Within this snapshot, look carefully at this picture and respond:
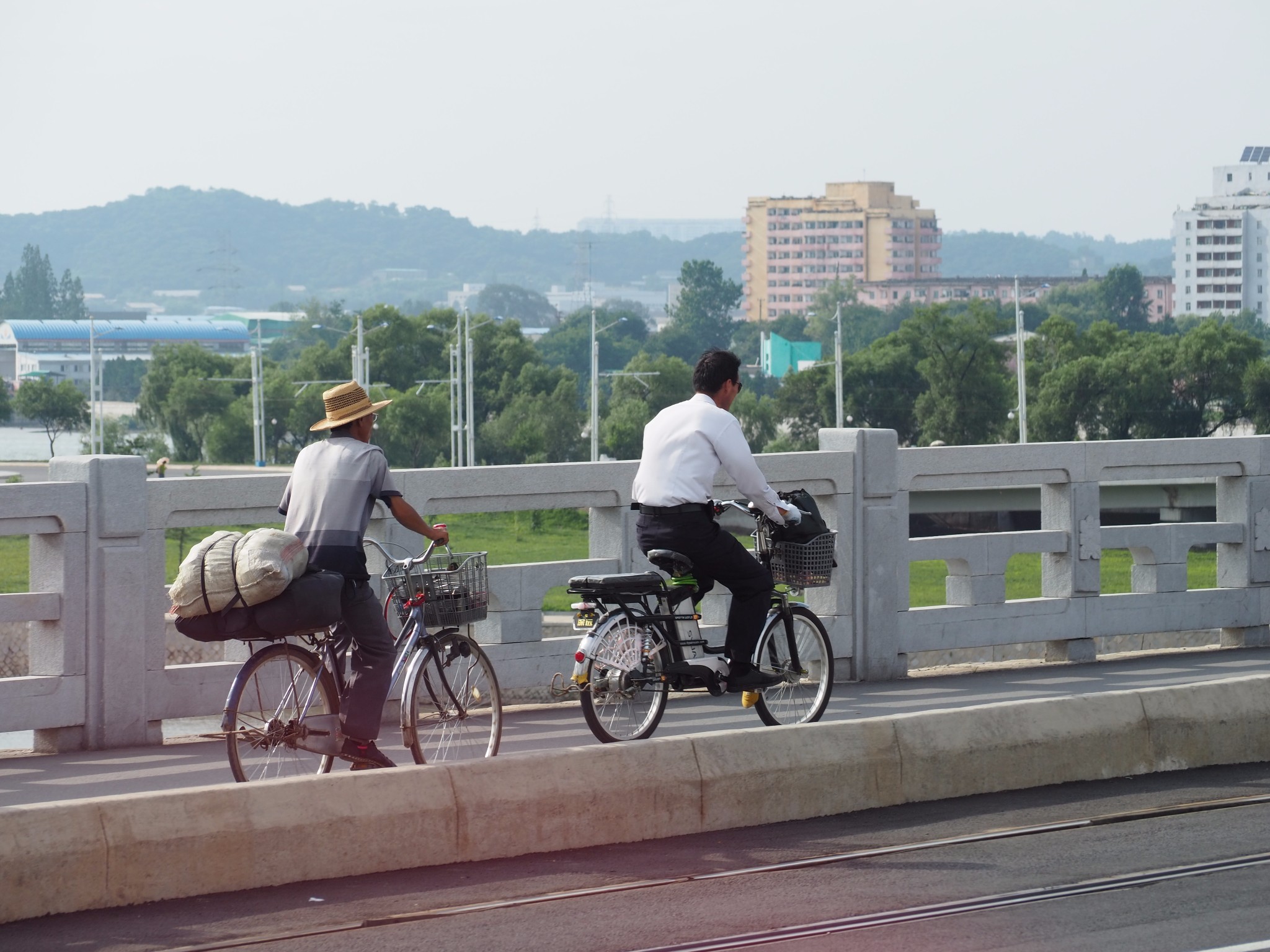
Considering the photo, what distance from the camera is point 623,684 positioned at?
328 inches

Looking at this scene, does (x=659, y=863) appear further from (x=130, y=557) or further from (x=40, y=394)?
(x=40, y=394)

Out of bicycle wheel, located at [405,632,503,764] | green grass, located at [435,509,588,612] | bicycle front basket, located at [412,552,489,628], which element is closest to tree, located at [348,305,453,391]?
green grass, located at [435,509,588,612]

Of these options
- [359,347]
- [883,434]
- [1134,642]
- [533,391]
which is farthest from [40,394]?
[883,434]

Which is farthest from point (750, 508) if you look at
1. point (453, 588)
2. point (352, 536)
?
point (352, 536)

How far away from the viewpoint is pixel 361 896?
6406 millimetres

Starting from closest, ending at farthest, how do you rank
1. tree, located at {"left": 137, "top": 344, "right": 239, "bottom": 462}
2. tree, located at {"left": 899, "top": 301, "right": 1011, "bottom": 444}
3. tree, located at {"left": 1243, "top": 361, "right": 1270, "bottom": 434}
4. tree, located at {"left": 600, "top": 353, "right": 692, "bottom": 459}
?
tree, located at {"left": 1243, "top": 361, "right": 1270, "bottom": 434} < tree, located at {"left": 899, "top": 301, "right": 1011, "bottom": 444} < tree, located at {"left": 600, "top": 353, "right": 692, "bottom": 459} < tree, located at {"left": 137, "top": 344, "right": 239, "bottom": 462}

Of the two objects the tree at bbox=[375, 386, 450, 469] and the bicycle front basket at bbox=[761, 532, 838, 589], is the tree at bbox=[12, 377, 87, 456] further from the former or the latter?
the bicycle front basket at bbox=[761, 532, 838, 589]

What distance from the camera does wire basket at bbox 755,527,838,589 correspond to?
8.88m

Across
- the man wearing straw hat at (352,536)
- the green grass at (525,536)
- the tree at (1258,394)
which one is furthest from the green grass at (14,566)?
the tree at (1258,394)

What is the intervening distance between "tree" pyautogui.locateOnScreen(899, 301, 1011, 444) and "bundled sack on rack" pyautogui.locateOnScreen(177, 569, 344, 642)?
377 feet

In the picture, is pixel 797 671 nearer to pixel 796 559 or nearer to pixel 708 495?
pixel 796 559

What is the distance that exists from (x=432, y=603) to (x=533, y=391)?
436ft

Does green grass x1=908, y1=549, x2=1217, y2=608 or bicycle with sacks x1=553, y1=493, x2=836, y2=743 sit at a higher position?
bicycle with sacks x1=553, y1=493, x2=836, y2=743

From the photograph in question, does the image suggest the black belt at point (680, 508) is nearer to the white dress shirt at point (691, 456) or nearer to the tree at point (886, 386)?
the white dress shirt at point (691, 456)
